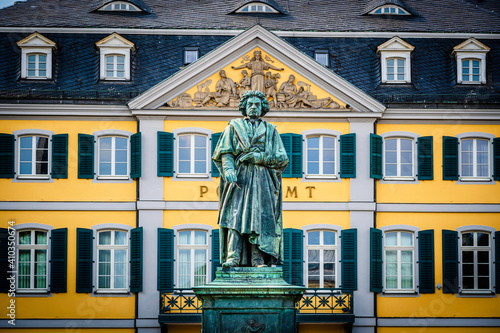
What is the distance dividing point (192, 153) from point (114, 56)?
4004mm

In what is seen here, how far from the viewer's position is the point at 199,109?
27.6 metres

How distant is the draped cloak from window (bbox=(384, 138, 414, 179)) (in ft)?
58.1

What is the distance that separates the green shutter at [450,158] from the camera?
28.1 meters

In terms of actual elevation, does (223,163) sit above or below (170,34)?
below

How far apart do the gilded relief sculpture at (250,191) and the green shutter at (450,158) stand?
59.1 feet

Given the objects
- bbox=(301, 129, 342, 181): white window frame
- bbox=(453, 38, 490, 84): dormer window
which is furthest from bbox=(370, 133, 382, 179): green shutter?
bbox=(453, 38, 490, 84): dormer window

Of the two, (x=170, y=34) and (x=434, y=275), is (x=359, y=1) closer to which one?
(x=170, y=34)

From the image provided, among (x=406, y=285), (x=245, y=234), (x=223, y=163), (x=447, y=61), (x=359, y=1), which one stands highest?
(x=359, y=1)

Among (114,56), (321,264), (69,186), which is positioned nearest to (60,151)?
(69,186)

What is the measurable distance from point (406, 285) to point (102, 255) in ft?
29.0

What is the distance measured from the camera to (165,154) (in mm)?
27469

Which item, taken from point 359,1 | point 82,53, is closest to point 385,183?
point 359,1

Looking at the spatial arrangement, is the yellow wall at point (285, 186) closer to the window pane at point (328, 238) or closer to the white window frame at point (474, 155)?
the window pane at point (328, 238)

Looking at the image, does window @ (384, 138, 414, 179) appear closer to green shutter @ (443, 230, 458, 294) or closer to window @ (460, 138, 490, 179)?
window @ (460, 138, 490, 179)
